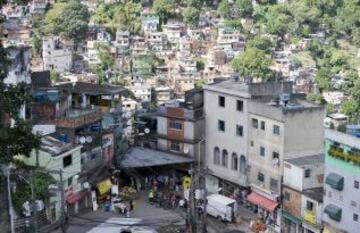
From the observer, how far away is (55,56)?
277ft

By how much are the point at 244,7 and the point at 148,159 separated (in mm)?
82005

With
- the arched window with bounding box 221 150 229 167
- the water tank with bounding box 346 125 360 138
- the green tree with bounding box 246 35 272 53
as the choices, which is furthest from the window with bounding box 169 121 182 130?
the green tree with bounding box 246 35 272 53

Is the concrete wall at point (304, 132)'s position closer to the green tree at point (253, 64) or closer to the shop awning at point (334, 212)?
the shop awning at point (334, 212)

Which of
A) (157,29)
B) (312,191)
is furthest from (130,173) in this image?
(157,29)

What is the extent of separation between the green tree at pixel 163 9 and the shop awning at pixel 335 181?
8397cm

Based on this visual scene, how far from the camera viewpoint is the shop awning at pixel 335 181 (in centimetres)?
2461

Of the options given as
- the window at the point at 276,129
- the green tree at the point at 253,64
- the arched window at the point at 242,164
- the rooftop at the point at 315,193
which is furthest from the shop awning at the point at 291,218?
the green tree at the point at 253,64

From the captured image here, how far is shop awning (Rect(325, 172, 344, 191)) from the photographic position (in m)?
24.6

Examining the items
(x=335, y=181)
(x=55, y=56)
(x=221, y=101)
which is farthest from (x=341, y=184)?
(x=55, y=56)

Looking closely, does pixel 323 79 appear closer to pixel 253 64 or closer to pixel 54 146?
pixel 253 64

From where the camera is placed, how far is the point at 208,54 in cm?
9400

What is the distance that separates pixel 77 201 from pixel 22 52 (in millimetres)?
7750

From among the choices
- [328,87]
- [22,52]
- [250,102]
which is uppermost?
[22,52]

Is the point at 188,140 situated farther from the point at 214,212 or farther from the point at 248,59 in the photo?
the point at 248,59
